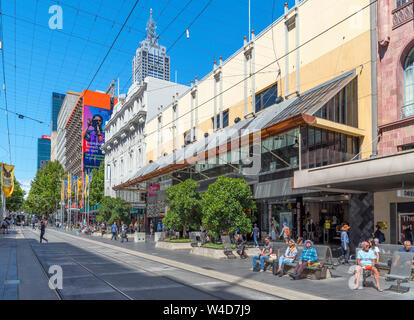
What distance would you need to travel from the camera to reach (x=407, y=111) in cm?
1568

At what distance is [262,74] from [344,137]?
30.0 ft

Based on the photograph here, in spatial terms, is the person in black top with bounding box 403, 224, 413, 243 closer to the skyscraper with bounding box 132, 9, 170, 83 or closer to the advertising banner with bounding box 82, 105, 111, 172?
the skyscraper with bounding box 132, 9, 170, 83

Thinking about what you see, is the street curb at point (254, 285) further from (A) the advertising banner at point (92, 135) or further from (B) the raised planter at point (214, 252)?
(A) the advertising banner at point (92, 135)

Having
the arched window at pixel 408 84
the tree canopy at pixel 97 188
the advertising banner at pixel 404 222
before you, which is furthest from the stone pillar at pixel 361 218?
the tree canopy at pixel 97 188

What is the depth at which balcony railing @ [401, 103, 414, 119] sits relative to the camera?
50.9 ft

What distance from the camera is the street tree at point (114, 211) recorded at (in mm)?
39500

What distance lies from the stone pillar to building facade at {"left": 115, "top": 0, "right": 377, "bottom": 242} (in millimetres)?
55

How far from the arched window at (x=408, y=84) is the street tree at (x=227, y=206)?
8.30 metres

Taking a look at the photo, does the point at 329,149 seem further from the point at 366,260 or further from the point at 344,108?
the point at 366,260

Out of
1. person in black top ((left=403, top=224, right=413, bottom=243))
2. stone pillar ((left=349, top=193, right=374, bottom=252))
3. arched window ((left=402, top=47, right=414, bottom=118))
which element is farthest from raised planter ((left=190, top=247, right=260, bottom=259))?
arched window ((left=402, top=47, right=414, bottom=118))

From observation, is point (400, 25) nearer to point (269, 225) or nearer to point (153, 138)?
point (269, 225)
